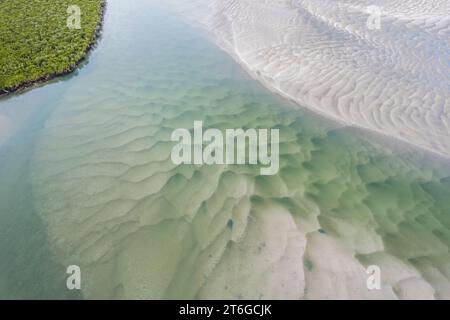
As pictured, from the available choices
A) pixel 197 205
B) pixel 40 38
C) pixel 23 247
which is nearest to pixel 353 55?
pixel 197 205

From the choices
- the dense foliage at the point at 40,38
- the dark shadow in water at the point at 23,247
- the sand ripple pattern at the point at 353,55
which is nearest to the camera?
the dark shadow in water at the point at 23,247

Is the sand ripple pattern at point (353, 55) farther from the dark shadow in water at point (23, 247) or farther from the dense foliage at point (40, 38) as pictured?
the dark shadow in water at point (23, 247)

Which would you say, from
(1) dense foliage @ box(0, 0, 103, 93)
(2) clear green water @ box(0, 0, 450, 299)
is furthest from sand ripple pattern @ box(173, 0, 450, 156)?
(1) dense foliage @ box(0, 0, 103, 93)

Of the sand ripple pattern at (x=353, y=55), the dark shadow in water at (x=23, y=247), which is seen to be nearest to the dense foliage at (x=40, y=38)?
the dark shadow in water at (x=23, y=247)

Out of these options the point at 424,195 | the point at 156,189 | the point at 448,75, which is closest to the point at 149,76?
the point at 156,189

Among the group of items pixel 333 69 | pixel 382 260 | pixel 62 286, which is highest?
pixel 333 69

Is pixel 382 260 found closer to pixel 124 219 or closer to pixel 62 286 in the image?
pixel 124 219
